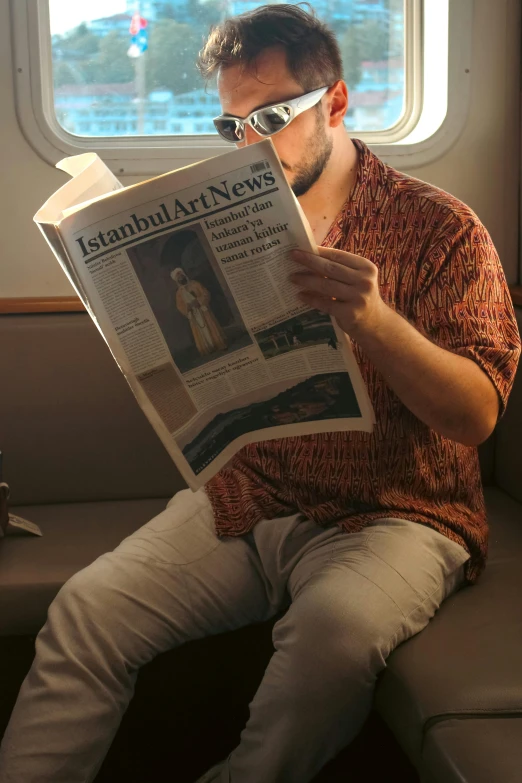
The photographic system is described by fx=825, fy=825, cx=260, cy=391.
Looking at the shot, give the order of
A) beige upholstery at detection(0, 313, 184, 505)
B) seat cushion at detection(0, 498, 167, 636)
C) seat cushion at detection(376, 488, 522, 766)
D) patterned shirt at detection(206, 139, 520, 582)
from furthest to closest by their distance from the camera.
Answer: beige upholstery at detection(0, 313, 184, 505)
seat cushion at detection(0, 498, 167, 636)
patterned shirt at detection(206, 139, 520, 582)
seat cushion at detection(376, 488, 522, 766)

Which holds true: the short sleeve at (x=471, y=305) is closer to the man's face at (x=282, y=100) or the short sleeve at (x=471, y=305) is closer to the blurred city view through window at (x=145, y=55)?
the man's face at (x=282, y=100)

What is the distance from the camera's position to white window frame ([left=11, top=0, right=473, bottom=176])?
2225 mm

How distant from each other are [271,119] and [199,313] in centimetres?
48

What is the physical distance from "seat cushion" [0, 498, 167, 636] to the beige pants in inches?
9.2

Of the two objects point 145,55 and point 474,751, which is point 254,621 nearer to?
point 474,751

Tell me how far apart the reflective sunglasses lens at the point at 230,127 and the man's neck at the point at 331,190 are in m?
0.17

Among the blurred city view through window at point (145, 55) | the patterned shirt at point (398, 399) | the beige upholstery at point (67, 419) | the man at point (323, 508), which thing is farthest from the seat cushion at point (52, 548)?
the blurred city view through window at point (145, 55)

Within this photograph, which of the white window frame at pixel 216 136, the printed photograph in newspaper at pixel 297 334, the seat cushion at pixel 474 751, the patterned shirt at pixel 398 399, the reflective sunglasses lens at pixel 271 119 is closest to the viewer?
the seat cushion at pixel 474 751

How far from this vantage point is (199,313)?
49.1 inches

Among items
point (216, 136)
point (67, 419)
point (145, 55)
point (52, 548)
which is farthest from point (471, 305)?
point (145, 55)

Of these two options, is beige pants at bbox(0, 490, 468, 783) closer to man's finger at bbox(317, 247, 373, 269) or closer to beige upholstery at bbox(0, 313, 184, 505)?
man's finger at bbox(317, 247, 373, 269)

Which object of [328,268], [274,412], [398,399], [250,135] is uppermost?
[250,135]

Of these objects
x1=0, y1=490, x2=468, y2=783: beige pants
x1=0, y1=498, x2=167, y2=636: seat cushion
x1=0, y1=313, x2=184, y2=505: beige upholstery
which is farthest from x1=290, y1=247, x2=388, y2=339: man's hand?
x1=0, y1=313, x2=184, y2=505: beige upholstery

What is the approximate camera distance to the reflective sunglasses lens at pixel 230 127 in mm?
1542
